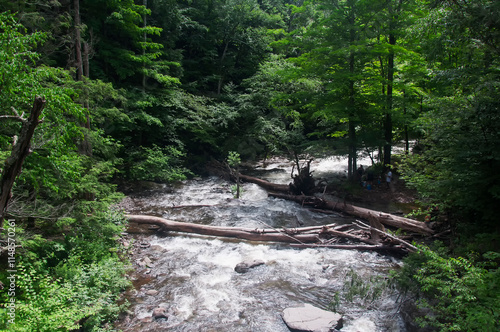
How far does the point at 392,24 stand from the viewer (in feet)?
47.9

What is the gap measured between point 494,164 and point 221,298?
23.5 feet

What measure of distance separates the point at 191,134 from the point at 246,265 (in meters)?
16.7

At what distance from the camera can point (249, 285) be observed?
7.18 m

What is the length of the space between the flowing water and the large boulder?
0.59 ft

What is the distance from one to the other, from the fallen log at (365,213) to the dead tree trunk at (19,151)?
9.29m

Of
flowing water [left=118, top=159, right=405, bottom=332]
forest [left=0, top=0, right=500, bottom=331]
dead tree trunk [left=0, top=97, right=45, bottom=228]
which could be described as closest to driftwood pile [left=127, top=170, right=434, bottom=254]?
flowing water [left=118, top=159, right=405, bottom=332]

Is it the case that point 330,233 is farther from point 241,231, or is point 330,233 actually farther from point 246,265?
point 246,265

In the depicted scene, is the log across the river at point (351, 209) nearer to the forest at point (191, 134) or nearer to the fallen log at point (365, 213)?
the fallen log at point (365, 213)

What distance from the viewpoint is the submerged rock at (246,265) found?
788 centimetres

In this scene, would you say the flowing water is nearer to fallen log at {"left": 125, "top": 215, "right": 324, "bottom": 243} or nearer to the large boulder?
the large boulder

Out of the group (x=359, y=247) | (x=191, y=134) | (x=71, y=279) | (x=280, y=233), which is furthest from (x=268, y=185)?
(x=71, y=279)

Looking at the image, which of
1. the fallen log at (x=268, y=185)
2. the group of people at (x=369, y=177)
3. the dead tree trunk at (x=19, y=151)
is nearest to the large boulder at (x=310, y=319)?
the dead tree trunk at (x=19, y=151)

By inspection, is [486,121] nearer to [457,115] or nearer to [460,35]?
[457,115]

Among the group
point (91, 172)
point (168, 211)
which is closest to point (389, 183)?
point (168, 211)
